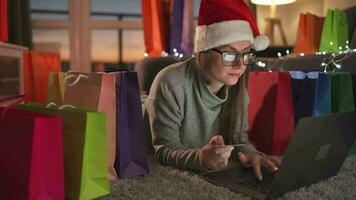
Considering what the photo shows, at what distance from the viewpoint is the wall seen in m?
2.70

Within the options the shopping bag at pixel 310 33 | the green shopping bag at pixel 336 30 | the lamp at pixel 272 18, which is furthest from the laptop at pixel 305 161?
the lamp at pixel 272 18

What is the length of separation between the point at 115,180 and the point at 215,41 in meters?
0.51

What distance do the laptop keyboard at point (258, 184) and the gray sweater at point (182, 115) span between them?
0.42 feet

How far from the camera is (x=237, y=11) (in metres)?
1.16

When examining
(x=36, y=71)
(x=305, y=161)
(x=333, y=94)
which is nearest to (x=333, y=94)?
(x=333, y=94)

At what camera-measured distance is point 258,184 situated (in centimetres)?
93

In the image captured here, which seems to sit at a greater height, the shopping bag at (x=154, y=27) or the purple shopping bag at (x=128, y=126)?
the shopping bag at (x=154, y=27)

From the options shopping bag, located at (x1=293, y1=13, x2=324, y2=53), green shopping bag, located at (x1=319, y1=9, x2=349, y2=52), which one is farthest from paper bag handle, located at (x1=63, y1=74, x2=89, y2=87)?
shopping bag, located at (x1=293, y1=13, x2=324, y2=53)

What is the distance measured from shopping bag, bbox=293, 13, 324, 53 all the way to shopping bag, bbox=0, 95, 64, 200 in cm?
220

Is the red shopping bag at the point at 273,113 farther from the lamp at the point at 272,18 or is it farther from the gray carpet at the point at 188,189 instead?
the lamp at the point at 272,18

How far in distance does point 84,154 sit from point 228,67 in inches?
21.4

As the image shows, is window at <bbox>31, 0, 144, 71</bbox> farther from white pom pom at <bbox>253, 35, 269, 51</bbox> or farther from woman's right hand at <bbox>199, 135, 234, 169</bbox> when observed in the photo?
woman's right hand at <bbox>199, 135, 234, 169</bbox>

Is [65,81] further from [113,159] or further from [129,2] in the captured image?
[129,2]

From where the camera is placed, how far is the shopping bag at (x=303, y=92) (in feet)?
4.27
